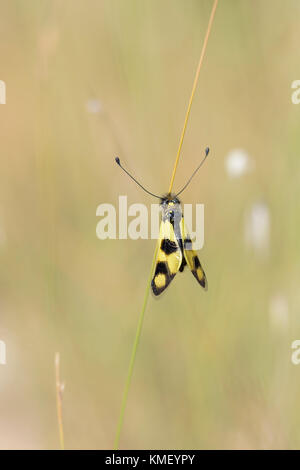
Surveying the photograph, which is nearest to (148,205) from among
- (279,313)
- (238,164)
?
(238,164)

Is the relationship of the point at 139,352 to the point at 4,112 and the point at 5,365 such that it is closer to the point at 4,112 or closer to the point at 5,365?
the point at 5,365

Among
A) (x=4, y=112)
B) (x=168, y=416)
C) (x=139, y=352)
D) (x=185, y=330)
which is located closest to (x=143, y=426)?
(x=168, y=416)

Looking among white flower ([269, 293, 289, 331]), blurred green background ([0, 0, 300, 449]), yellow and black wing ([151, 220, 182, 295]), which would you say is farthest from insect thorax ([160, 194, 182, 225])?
white flower ([269, 293, 289, 331])

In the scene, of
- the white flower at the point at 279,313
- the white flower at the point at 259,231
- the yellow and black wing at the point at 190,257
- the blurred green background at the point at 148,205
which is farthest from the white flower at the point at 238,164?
the yellow and black wing at the point at 190,257

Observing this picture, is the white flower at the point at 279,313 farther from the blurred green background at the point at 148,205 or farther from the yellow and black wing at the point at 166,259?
the yellow and black wing at the point at 166,259

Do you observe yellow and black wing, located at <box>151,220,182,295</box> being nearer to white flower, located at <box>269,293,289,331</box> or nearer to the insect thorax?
the insect thorax
